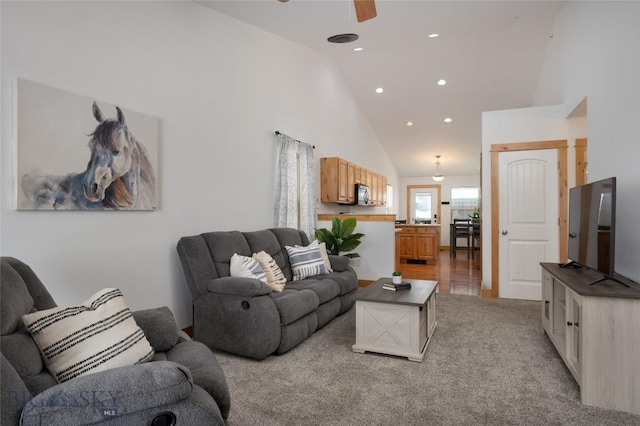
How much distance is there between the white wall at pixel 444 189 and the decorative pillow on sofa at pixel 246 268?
945cm

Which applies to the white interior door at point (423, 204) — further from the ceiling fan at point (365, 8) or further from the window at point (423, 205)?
the ceiling fan at point (365, 8)

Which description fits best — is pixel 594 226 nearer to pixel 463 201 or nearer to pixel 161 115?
pixel 161 115

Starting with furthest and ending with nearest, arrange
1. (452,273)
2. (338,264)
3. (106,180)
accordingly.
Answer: (452,273) → (338,264) → (106,180)

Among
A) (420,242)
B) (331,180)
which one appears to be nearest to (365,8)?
(331,180)

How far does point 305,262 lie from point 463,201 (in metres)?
9.18

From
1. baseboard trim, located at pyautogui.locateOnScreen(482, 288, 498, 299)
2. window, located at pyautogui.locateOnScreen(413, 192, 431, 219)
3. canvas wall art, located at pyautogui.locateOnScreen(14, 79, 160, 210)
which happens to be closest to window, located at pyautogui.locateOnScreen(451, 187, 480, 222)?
window, located at pyautogui.locateOnScreen(413, 192, 431, 219)

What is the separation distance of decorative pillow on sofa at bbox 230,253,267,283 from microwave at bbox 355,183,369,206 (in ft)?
13.0

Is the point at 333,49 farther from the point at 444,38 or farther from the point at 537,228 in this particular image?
the point at 537,228

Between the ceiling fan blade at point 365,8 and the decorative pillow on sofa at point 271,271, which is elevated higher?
the ceiling fan blade at point 365,8

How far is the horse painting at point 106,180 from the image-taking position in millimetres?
2441

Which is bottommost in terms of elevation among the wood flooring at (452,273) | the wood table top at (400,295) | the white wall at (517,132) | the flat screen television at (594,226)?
the wood flooring at (452,273)

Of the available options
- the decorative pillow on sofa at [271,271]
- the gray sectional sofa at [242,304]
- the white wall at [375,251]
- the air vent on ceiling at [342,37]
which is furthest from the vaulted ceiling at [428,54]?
the white wall at [375,251]

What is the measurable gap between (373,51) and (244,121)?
9.21 ft

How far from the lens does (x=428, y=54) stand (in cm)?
604
